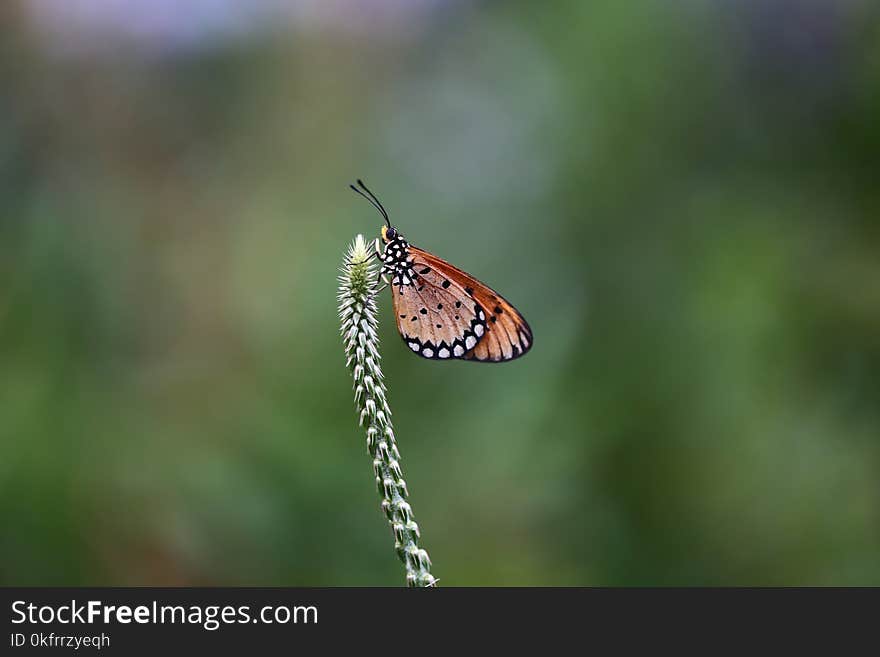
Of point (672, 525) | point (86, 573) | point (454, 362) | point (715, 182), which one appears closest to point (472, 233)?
point (454, 362)

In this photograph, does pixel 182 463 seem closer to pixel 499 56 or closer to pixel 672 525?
pixel 672 525

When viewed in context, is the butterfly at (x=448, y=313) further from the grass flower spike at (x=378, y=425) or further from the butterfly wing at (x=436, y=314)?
the grass flower spike at (x=378, y=425)

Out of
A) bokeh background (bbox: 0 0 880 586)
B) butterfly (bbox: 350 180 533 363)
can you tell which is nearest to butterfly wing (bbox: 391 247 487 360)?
butterfly (bbox: 350 180 533 363)

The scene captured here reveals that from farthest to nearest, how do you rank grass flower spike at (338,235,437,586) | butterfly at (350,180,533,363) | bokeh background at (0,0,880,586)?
bokeh background at (0,0,880,586)
butterfly at (350,180,533,363)
grass flower spike at (338,235,437,586)

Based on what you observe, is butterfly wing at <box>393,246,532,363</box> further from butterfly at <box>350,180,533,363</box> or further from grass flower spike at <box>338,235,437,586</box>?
grass flower spike at <box>338,235,437,586</box>

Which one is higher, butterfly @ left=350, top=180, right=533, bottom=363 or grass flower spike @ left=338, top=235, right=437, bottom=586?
butterfly @ left=350, top=180, right=533, bottom=363

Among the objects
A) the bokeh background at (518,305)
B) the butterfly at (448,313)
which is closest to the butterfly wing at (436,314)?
the butterfly at (448,313)
